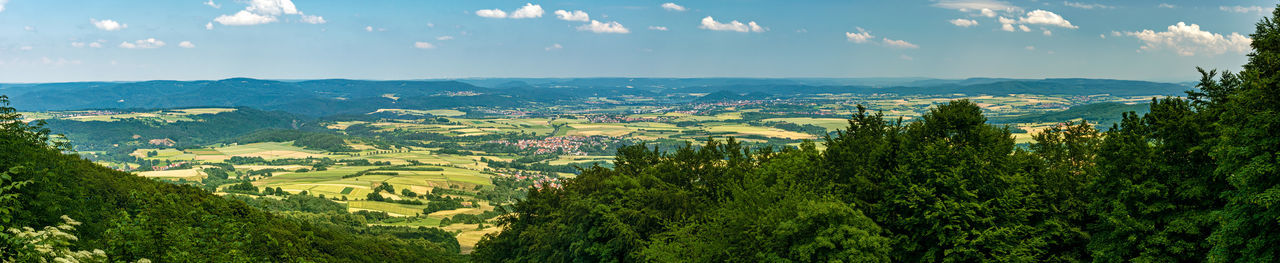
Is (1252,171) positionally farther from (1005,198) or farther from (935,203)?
(935,203)

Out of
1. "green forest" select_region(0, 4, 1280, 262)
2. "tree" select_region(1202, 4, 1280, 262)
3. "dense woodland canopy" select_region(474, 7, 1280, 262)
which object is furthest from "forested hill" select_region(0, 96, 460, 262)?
"tree" select_region(1202, 4, 1280, 262)

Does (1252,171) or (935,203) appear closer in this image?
(1252,171)

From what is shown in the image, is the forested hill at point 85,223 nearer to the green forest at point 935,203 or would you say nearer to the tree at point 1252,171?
the green forest at point 935,203

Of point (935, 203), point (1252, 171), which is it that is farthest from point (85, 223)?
point (1252, 171)

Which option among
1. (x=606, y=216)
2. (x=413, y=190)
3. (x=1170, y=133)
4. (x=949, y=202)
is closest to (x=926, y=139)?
(x=949, y=202)

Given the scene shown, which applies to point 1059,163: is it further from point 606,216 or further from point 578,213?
point 578,213

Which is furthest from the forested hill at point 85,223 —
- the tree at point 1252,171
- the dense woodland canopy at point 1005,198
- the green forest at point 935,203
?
the tree at point 1252,171

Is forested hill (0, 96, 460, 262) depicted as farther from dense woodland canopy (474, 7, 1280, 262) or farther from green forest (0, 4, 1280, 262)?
dense woodland canopy (474, 7, 1280, 262)
